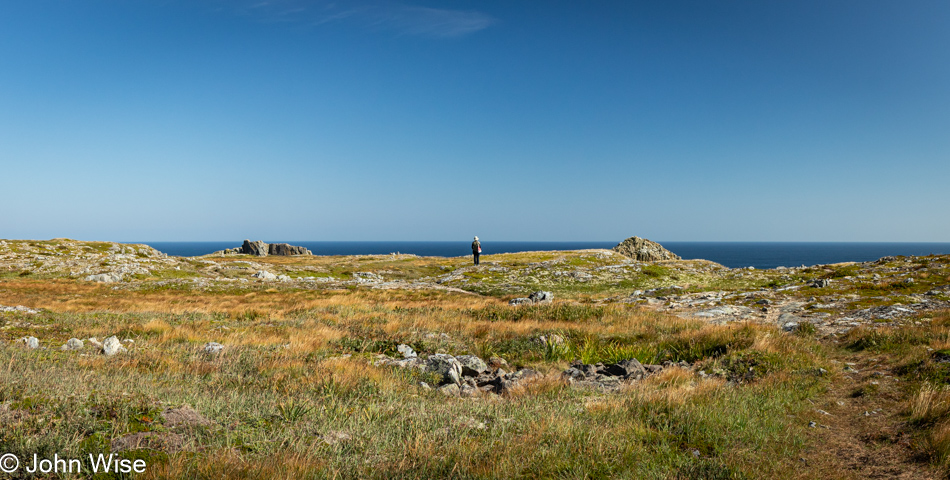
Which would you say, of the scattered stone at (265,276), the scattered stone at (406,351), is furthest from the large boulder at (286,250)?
the scattered stone at (406,351)

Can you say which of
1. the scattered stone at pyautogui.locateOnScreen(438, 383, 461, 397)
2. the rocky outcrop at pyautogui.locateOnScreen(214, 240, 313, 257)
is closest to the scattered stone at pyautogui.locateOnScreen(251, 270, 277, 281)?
the scattered stone at pyautogui.locateOnScreen(438, 383, 461, 397)

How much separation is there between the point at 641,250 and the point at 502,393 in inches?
2344

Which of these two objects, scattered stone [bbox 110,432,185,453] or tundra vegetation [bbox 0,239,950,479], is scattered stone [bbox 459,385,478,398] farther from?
scattered stone [bbox 110,432,185,453]

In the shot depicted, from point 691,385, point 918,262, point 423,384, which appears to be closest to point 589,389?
point 691,385

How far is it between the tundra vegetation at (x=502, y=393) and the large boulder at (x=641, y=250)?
40958 mm

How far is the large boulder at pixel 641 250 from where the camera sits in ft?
206

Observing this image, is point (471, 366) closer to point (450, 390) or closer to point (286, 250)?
point (450, 390)

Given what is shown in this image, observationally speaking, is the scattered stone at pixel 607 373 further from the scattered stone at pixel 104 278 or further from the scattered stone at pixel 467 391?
the scattered stone at pixel 104 278

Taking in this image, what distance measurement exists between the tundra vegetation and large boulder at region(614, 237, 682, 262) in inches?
1613

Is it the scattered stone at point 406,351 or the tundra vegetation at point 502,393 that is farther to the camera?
the scattered stone at point 406,351

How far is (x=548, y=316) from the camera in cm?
2025

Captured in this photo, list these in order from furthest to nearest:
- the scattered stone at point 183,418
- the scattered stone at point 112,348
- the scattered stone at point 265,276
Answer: the scattered stone at point 265,276 → the scattered stone at point 112,348 → the scattered stone at point 183,418

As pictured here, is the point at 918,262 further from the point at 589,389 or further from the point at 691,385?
the point at 589,389

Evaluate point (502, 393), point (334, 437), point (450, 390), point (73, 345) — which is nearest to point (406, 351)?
point (450, 390)
